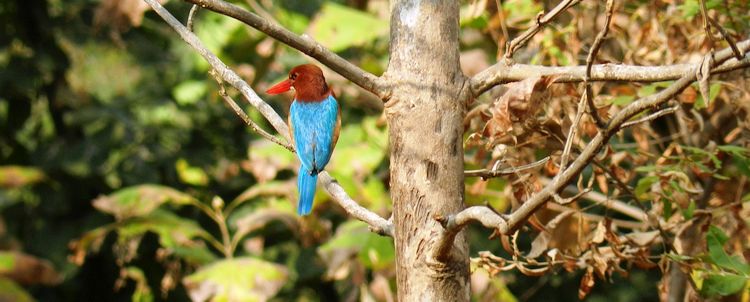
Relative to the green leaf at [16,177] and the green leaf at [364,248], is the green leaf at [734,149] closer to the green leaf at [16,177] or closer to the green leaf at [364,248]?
the green leaf at [364,248]

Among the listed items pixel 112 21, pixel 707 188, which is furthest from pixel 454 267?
pixel 112 21

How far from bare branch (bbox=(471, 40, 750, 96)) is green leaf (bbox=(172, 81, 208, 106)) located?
12.2 ft

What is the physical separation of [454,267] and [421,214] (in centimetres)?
11

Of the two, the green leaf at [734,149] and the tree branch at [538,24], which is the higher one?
the tree branch at [538,24]

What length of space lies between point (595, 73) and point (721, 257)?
79cm

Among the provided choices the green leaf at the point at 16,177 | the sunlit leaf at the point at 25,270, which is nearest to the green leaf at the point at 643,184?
the sunlit leaf at the point at 25,270

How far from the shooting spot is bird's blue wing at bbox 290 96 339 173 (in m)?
2.83

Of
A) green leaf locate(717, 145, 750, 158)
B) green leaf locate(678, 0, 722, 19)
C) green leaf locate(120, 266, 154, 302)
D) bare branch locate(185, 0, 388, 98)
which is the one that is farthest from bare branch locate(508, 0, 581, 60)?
green leaf locate(120, 266, 154, 302)

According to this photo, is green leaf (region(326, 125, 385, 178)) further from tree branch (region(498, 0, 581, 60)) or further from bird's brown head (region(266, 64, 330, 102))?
tree branch (region(498, 0, 581, 60))

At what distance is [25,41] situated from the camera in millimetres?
5227

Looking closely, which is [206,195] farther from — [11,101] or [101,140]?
[11,101]

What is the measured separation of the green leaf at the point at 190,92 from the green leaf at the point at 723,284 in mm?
3528

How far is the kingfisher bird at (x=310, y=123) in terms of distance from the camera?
9.30ft

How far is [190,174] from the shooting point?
5.38 metres
